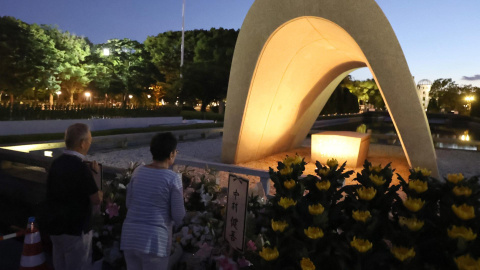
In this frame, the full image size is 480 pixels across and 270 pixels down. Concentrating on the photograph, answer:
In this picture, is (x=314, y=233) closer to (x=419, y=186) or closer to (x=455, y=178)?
(x=419, y=186)

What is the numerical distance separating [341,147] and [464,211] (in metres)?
10.8

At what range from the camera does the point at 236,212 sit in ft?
11.1

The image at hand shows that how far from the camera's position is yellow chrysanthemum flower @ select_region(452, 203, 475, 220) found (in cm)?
215

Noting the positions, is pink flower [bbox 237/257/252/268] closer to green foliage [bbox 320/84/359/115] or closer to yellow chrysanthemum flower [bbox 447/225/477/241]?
yellow chrysanthemum flower [bbox 447/225/477/241]

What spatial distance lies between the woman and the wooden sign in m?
0.61

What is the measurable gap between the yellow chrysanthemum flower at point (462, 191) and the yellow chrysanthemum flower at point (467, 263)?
15.7 inches

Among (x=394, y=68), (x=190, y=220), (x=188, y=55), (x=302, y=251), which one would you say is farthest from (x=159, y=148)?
(x=188, y=55)

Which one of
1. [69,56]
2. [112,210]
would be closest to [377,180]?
[112,210]

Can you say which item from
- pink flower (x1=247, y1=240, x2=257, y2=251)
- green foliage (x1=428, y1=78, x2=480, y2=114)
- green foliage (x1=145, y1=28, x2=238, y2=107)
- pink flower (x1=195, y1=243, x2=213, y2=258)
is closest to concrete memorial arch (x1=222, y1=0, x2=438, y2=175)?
pink flower (x1=247, y1=240, x2=257, y2=251)

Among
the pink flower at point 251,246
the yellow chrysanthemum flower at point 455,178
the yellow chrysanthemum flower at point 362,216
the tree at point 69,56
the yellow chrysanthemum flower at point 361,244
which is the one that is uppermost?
the tree at point 69,56

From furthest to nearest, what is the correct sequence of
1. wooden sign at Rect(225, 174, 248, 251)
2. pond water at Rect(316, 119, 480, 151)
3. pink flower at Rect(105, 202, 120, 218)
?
pond water at Rect(316, 119, 480, 151), pink flower at Rect(105, 202, 120, 218), wooden sign at Rect(225, 174, 248, 251)

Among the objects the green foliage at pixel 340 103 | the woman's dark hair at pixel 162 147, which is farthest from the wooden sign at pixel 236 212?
the green foliage at pixel 340 103

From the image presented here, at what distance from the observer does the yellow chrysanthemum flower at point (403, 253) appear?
7.09 feet

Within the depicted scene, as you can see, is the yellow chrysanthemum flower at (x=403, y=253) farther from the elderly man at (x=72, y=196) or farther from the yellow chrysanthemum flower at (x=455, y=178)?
the elderly man at (x=72, y=196)
